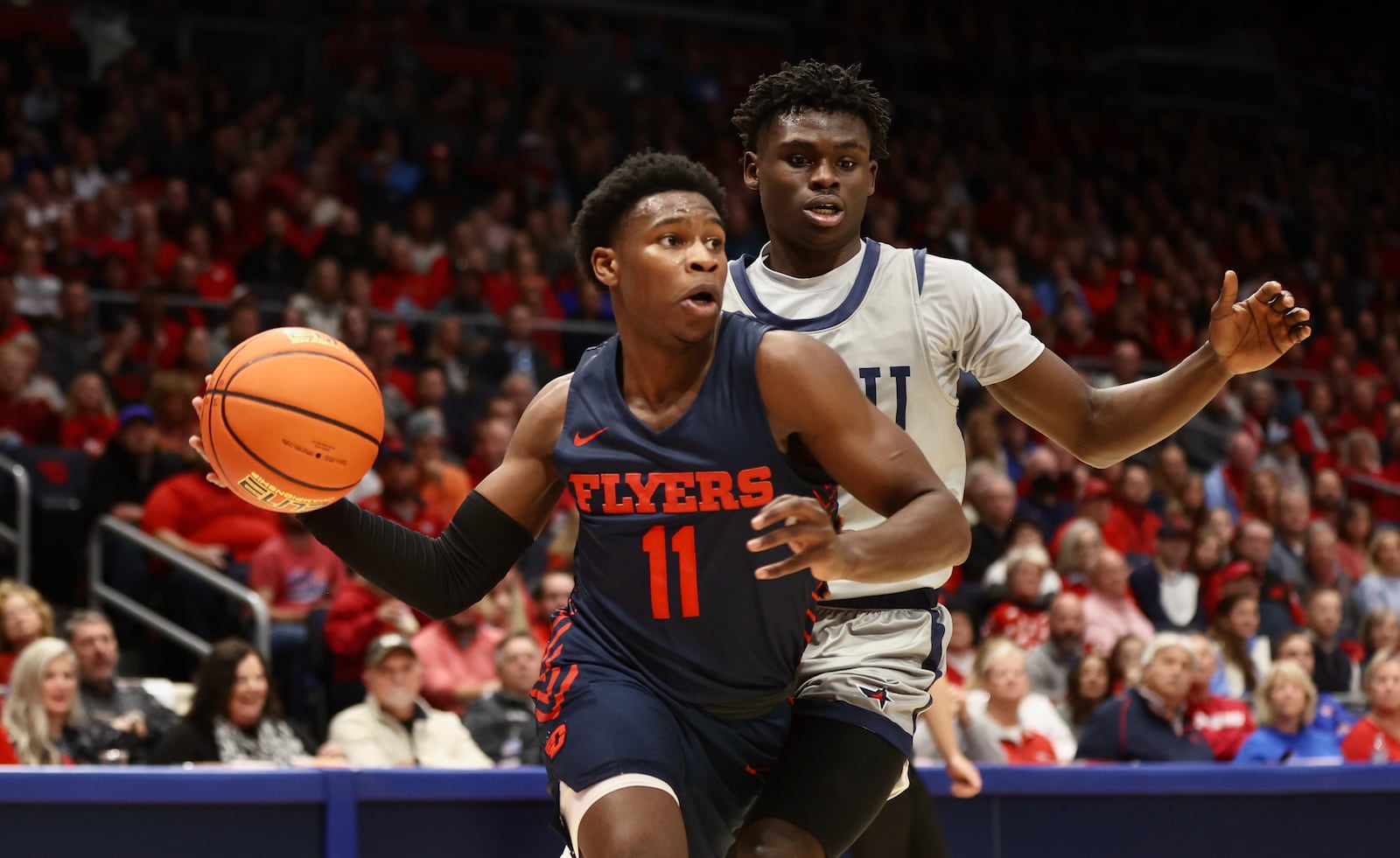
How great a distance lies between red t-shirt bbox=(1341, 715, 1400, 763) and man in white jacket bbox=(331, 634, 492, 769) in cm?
382

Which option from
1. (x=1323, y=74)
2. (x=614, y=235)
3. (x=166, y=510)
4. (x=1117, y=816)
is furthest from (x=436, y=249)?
(x=1323, y=74)

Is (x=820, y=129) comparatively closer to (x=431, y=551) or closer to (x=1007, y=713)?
(x=431, y=551)

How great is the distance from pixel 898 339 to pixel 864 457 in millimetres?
561

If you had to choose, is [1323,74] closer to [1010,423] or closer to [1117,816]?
[1010,423]

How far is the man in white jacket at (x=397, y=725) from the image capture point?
6504 mm

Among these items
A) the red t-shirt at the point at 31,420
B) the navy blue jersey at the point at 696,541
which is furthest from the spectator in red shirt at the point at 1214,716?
the red t-shirt at the point at 31,420

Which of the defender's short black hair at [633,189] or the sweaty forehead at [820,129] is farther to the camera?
the sweaty forehead at [820,129]

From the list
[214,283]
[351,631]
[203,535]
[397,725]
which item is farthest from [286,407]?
[214,283]

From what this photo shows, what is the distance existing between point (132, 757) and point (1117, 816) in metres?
3.69

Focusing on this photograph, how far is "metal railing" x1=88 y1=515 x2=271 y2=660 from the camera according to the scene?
24.3 feet

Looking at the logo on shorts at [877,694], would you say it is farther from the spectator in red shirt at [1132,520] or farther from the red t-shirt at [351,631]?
the spectator in red shirt at [1132,520]

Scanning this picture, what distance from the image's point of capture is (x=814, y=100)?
3.40m

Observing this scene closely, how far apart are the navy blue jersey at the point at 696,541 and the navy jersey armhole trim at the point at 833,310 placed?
320 millimetres

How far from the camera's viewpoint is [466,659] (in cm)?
772
